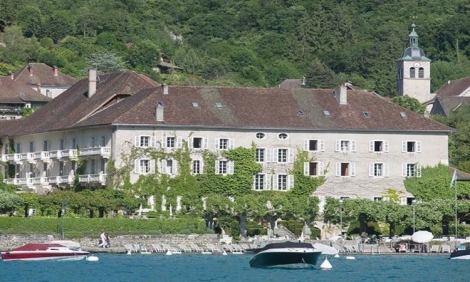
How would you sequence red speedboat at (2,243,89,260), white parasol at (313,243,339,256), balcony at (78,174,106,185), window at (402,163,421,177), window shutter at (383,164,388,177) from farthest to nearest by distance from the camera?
window at (402,163,421,177) < window shutter at (383,164,388,177) < balcony at (78,174,106,185) < white parasol at (313,243,339,256) < red speedboat at (2,243,89,260)

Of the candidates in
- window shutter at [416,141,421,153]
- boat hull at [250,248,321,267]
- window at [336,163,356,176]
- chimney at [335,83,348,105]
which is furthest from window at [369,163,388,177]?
boat hull at [250,248,321,267]

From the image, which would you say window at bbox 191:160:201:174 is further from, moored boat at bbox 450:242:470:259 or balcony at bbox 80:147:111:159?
moored boat at bbox 450:242:470:259

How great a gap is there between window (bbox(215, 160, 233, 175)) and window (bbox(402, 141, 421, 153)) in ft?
39.6

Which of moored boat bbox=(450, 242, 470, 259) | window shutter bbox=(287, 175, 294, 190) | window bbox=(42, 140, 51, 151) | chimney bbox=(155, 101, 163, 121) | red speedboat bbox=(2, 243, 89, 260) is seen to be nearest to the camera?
red speedboat bbox=(2, 243, 89, 260)

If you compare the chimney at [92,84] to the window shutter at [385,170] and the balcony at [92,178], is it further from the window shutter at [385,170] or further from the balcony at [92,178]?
the window shutter at [385,170]

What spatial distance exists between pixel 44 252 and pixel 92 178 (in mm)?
20676

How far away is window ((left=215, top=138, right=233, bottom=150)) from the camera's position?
12444 centimetres

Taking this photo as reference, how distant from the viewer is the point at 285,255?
98.9 meters

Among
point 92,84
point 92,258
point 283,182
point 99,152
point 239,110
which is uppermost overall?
point 92,84

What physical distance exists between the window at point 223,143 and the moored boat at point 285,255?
25556mm

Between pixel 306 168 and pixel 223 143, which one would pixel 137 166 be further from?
pixel 306 168

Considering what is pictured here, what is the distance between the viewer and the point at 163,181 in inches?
4840

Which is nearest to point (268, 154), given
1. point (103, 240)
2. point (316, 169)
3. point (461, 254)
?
point (316, 169)

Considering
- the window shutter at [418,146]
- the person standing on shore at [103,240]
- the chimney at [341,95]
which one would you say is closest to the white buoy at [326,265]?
the person standing on shore at [103,240]
